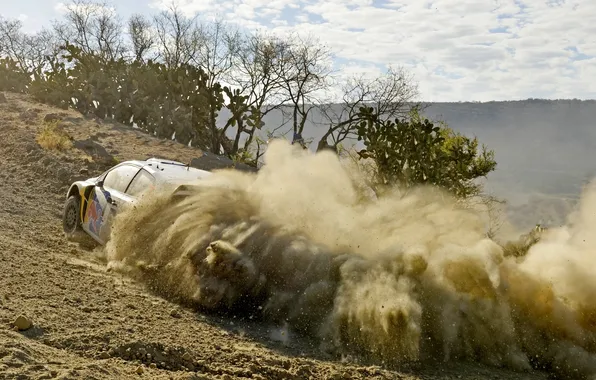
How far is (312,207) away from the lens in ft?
25.5

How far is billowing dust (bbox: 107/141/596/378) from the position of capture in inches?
223

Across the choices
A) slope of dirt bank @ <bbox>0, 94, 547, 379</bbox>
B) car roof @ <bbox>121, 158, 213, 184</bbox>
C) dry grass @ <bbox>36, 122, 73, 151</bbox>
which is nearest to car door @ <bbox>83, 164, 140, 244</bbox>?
car roof @ <bbox>121, 158, 213, 184</bbox>

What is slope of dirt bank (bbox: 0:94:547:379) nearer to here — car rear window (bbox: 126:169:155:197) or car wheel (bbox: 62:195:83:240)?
car wheel (bbox: 62:195:83:240)

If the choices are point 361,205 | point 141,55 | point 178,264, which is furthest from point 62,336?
point 141,55

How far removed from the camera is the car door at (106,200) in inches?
351

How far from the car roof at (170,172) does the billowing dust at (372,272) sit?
0.42 metres

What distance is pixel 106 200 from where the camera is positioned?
910 cm

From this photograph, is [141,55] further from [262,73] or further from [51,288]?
[51,288]

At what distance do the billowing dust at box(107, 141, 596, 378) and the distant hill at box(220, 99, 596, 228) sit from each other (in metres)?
83.6

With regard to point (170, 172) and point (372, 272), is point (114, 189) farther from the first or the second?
point (372, 272)

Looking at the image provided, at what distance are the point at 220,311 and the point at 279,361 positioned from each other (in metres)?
1.49

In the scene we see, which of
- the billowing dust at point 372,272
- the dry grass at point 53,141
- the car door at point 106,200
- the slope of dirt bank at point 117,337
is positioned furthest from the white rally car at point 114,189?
the dry grass at point 53,141

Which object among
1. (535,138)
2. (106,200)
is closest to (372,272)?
(106,200)

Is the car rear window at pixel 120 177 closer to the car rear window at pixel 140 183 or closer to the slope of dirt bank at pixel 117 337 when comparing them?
the car rear window at pixel 140 183
